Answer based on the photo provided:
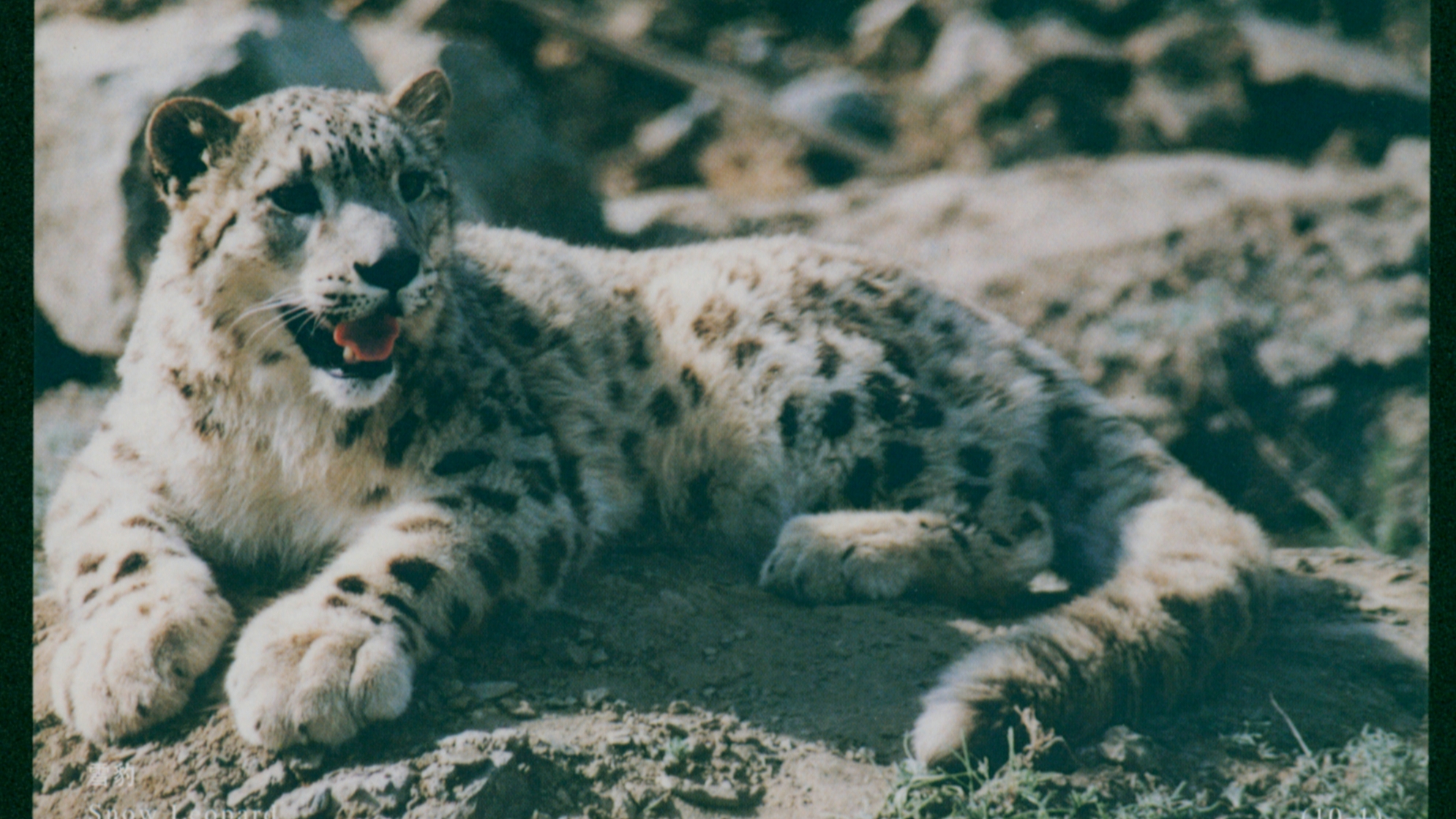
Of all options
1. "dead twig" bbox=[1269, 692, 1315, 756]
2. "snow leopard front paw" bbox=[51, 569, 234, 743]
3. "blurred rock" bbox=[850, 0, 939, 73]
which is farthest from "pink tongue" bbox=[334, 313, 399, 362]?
"blurred rock" bbox=[850, 0, 939, 73]

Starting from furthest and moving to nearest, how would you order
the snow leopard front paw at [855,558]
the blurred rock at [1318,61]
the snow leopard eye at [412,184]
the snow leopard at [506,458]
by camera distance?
the blurred rock at [1318,61], the snow leopard front paw at [855,558], the snow leopard eye at [412,184], the snow leopard at [506,458]

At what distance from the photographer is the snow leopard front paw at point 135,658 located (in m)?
2.60

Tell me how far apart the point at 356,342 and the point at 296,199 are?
1.30ft

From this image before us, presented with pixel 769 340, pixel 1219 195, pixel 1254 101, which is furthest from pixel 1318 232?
pixel 769 340

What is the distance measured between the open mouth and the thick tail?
1.61 meters

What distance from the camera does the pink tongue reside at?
2.92m

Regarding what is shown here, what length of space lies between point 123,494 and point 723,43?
27.9 feet

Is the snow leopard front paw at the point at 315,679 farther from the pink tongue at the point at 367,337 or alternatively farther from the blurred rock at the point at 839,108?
the blurred rock at the point at 839,108

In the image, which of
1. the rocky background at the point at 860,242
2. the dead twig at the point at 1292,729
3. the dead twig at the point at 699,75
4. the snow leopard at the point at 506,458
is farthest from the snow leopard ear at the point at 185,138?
the dead twig at the point at 699,75

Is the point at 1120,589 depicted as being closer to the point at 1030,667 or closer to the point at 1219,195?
the point at 1030,667

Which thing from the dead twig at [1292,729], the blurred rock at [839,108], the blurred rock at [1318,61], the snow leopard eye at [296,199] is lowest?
the dead twig at [1292,729]

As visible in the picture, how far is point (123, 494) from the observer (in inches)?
127

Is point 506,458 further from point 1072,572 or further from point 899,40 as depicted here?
point 899,40

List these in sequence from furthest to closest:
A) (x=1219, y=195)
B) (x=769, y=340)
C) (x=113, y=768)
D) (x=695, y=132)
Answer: (x=695, y=132) → (x=1219, y=195) → (x=769, y=340) → (x=113, y=768)
